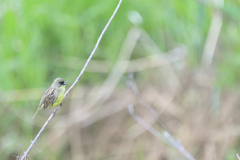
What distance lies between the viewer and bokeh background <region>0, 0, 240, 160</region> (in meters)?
2.97

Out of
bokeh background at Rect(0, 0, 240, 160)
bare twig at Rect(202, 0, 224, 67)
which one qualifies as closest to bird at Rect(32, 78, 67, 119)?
bokeh background at Rect(0, 0, 240, 160)

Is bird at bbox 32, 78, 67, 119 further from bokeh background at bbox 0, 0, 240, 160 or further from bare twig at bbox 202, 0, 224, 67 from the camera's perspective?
bare twig at bbox 202, 0, 224, 67

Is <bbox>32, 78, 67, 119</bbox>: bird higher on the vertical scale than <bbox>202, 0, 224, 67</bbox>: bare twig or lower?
higher

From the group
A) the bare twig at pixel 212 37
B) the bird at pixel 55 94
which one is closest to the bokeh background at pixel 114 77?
the bare twig at pixel 212 37

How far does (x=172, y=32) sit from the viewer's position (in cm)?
328

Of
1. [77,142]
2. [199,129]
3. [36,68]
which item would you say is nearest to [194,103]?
[199,129]

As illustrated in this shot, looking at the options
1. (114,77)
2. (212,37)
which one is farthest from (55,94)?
(212,37)

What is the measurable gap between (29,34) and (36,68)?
0.96ft

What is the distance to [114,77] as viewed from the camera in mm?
3258

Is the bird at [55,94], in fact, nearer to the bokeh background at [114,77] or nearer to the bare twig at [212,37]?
the bokeh background at [114,77]

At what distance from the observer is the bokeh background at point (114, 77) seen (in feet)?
9.76

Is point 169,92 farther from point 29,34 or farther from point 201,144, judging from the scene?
point 29,34

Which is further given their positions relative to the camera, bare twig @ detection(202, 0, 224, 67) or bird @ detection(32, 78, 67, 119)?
bare twig @ detection(202, 0, 224, 67)

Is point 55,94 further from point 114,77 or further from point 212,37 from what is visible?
point 212,37
